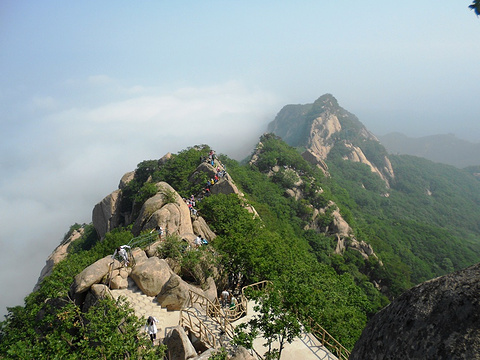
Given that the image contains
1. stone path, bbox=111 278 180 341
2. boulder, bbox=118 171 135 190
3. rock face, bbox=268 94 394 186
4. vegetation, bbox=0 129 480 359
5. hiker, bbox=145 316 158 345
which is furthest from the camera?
rock face, bbox=268 94 394 186

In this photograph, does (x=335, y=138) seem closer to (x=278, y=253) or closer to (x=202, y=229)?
(x=202, y=229)

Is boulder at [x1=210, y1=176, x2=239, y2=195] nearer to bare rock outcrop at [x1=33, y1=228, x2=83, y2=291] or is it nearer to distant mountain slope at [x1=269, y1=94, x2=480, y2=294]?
bare rock outcrop at [x1=33, y1=228, x2=83, y2=291]

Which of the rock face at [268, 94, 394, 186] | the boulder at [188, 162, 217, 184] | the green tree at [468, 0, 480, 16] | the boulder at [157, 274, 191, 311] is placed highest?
the green tree at [468, 0, 480, 16]

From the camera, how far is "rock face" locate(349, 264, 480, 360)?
13.5 feet

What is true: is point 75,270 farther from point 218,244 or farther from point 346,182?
point 346,182

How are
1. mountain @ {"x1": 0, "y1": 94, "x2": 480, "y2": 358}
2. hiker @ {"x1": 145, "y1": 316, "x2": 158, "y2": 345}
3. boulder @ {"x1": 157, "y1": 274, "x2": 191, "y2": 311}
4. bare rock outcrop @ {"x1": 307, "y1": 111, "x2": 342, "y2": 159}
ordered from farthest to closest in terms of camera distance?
bare rock outcrop @ {"x1": 307, "y1": 111, "x2": 342, "y2": 159}, boulder @ {"x1": 157, "y1": 274, "x2": 191, "y2": 311}, mountain @ {"x1": 0, "y1": 94, "x2": 480, "y2": 358}, hiker @ {"x1": 145, "y1": 316, "x2": 158, "y2": 345}

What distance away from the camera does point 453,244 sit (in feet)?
237

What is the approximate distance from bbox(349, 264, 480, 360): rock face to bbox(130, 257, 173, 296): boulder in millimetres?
13209

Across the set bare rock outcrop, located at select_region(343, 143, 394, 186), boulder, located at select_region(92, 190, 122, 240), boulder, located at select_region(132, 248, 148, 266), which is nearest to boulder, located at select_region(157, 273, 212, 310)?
boulder, located at select_region(132, 248, 148, 266)

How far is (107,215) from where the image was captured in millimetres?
42594

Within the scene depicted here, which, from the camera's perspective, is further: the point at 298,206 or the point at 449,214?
the point at 449,214

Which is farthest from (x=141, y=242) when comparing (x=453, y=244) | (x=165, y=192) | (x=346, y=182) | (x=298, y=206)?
(x=346, y=182)

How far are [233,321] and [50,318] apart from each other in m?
9.05

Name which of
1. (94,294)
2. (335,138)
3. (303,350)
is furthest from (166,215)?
(335,138)
